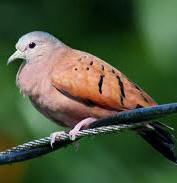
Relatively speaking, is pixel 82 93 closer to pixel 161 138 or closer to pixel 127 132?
pixel 161 138

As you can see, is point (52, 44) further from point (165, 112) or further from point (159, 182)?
point (165, 112)

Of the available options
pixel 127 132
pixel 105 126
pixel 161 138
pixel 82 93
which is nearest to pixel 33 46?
pixel 82 93

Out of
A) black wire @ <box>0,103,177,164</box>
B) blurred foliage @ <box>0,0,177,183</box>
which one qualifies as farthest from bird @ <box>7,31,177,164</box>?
blurred foliage @ <box>0,0,177,183</box>

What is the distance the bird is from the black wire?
14.7 inches

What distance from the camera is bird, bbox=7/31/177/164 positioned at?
622 centimetres

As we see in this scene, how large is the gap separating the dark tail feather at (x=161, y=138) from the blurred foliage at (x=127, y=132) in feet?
3.68

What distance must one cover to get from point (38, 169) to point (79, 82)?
5.76ft

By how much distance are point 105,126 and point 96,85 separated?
45.9 inches

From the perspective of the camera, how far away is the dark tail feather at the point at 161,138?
20.2 feet

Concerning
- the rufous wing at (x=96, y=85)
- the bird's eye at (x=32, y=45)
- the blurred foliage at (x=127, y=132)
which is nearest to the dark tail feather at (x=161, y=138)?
the rufous wing at (x=96, y=85)

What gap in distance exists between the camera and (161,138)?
631cm

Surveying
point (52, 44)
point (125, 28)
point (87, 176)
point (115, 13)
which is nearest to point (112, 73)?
point (52, 44)

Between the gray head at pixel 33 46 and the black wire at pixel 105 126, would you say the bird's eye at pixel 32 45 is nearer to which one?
the gray head at pixel 33 46

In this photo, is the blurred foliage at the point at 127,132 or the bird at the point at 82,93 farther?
the blurred foliage at the point at 127,132
